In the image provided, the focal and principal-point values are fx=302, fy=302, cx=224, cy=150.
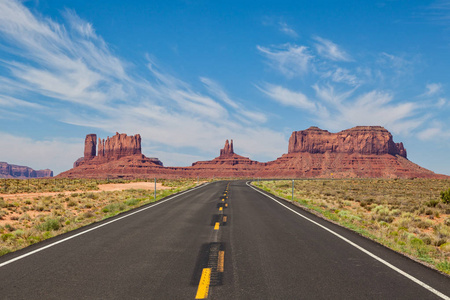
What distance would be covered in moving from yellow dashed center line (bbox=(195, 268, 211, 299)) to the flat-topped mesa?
193370 millimetres

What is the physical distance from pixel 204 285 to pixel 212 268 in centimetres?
95

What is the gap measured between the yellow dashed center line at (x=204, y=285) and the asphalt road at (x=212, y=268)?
0.06 feet

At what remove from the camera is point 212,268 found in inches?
227

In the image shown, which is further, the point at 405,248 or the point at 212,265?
the point at 405,248

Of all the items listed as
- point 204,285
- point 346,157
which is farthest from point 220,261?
point 346,157

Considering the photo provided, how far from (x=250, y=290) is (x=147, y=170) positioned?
182m

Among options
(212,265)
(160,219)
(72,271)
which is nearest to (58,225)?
(160,219)

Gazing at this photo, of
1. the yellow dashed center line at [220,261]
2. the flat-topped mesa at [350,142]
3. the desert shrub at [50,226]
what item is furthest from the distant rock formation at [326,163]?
the yellow dashed center line at [220,261]

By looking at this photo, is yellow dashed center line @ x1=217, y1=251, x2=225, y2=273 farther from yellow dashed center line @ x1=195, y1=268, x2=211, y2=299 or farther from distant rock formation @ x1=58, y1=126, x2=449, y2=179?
distant rock formation @ x1=58, y1=126, x2=449, y2=179

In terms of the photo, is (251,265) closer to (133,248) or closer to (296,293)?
(296,293)

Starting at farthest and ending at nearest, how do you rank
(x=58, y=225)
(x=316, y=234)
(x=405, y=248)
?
(x=58, y=225) < (x=316, y=234) < (x=405, y=248)

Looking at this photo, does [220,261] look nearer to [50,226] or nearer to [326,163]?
[50,226]

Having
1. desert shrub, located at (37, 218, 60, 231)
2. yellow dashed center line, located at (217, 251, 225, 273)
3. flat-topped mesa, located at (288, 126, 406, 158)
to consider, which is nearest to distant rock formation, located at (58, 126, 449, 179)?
flat-topped mesa, located at (288, 126, 406, 158)

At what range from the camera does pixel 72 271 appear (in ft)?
18.4
